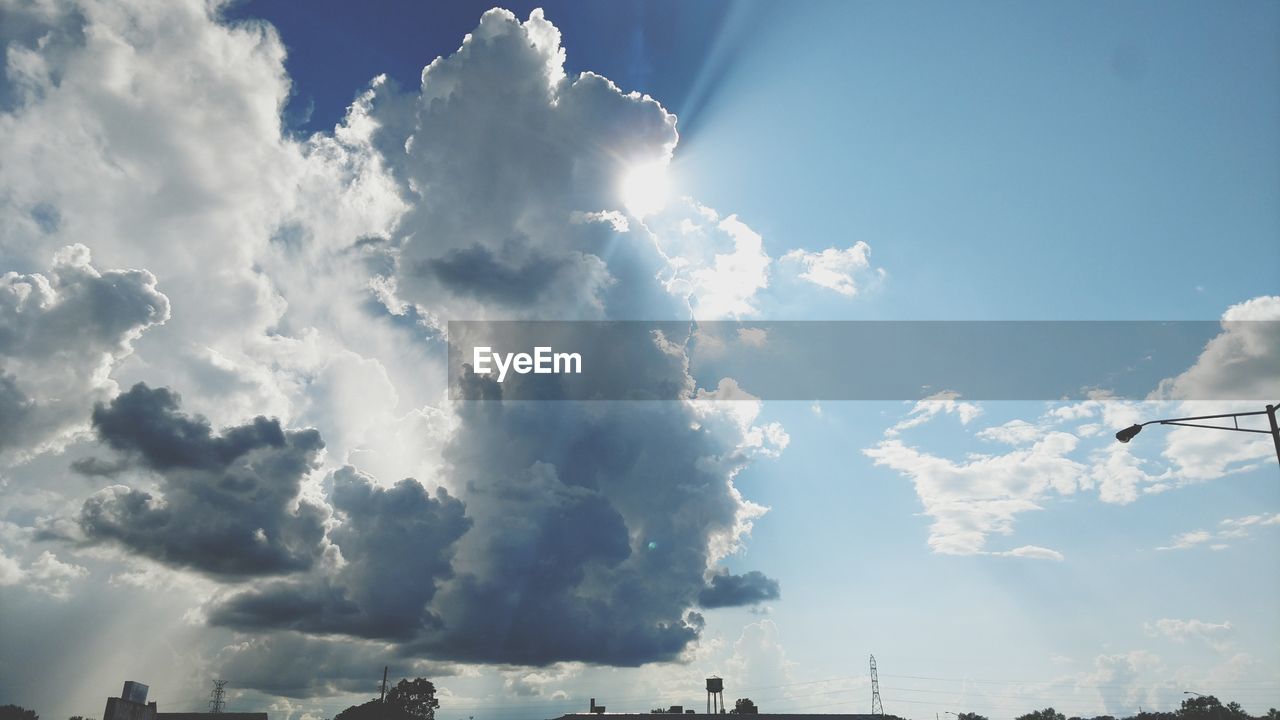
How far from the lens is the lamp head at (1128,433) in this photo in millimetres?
21703

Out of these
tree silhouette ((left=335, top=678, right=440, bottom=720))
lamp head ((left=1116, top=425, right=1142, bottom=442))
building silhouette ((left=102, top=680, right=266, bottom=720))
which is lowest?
tree silhouette ((left=335, top=678, right=440, bottom=720))

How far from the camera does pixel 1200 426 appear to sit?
20547 mm

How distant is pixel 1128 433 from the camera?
860 inches

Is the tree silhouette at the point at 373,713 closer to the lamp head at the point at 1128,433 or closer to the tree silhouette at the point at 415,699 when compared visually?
the tree silhouette at the point at 415,699

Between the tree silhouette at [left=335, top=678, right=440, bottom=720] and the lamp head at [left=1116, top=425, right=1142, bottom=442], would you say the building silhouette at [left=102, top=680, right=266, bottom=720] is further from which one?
the tree silhouette at [left=335, top=678, right=440, bottom=720]

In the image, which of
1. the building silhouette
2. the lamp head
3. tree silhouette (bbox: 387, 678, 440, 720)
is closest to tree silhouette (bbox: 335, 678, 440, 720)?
tree silhouette (bbox: 387, 678, 440, 720)

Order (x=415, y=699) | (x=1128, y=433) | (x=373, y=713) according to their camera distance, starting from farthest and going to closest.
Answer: (x=415, y=699)
(x=373, y=713)
(x=1128, y=433)

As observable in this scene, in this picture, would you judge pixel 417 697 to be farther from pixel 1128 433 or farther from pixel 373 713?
pixel 1128 433

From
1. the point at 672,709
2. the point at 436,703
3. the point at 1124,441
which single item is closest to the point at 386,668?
the point at 436,703

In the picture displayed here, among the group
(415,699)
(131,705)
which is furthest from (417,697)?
(131,705)

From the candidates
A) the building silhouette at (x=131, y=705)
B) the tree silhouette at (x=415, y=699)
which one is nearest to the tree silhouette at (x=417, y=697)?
the tree silhouette at (x=415, y=699)

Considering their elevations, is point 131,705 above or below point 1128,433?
below

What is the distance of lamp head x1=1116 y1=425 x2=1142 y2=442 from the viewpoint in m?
21.7

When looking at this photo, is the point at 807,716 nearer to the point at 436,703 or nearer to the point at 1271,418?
the point at 1271,418
